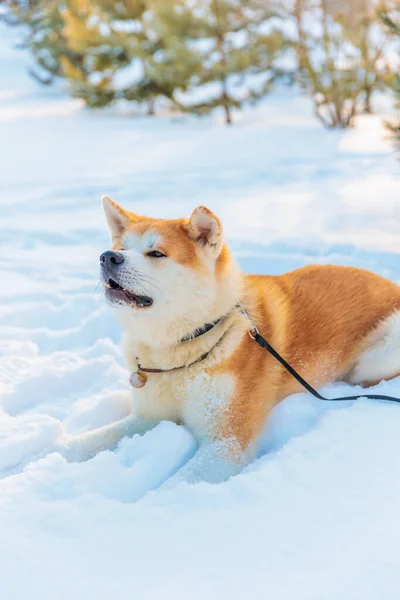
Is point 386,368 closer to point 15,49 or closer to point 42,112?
point 42,112

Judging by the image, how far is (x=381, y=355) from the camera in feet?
9.59

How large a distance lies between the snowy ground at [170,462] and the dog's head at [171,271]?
1.75ft

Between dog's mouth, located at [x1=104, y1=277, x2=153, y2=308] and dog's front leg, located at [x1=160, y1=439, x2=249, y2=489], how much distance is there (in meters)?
0.65

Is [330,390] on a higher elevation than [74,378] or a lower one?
higher

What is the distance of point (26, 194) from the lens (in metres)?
8.33

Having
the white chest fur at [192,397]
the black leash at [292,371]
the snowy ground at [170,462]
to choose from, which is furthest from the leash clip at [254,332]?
the snowy ground at [170,462]

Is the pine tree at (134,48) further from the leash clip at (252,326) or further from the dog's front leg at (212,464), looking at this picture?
the dog's front leg at (212,464)

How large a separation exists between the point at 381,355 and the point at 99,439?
141 centimetres

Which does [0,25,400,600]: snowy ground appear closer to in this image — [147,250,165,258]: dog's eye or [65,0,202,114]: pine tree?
[147,250,165,258]: dog's eye

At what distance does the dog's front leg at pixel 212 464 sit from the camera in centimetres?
234

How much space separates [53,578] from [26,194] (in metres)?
7.27

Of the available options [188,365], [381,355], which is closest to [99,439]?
[188,365]

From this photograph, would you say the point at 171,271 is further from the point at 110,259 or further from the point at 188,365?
the point at 188,365

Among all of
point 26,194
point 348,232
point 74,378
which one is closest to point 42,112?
point 26,194
